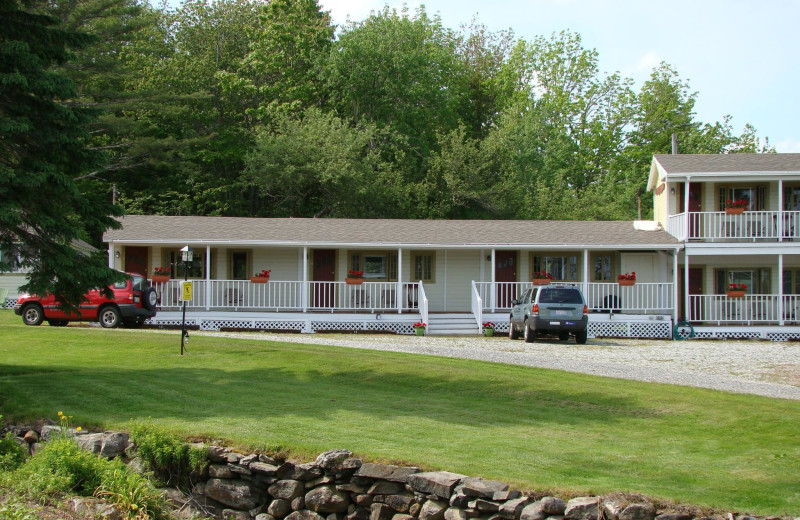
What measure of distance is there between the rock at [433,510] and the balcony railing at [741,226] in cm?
2020

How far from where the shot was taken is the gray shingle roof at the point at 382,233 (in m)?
25.5

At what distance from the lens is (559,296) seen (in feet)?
71.2

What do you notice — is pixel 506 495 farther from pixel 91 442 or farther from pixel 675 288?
pixel 675 288

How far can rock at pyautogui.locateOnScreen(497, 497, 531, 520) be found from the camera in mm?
7270

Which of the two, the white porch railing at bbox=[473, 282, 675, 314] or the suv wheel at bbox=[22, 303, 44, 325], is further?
the white porch railing at bbox=[473, 282, 675, 314]

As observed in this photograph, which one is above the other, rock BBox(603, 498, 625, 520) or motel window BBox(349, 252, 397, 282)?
motel window BBox(349, 252, 397, 282)

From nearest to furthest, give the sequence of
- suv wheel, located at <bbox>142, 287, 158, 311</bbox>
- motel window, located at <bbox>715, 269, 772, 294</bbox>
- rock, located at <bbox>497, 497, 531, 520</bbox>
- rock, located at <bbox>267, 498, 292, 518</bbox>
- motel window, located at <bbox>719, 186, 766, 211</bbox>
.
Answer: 1. rock, located at <bbox>497, 497, 531, 520</bbox>
2. rock, located at <bbox>267, 498, 292, 518</bbox>
3. suv wheel, located at <bbox>142, 287, 158, 311</bbox>
4. motel window, located at <bbox>719, 186, 766, 211</bbox>
5. motel window, located at <bbox>715, 269, 772, 294</bbox>

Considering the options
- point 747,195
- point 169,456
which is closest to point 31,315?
point 169,456

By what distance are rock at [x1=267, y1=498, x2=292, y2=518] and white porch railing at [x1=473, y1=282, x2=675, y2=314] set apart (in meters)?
16.8

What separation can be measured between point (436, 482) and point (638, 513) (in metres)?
1.95

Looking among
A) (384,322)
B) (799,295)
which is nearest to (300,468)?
(384,322)

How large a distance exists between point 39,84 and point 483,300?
17.8 m

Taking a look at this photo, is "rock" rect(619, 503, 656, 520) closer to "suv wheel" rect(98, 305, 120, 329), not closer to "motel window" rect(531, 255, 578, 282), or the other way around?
"suv wheel" rect(98, 305, 120, 329)

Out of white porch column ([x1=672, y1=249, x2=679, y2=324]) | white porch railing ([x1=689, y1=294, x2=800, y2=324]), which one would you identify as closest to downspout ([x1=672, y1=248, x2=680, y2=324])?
white porch column ([x1=672, y1=249, x2=679, y2=324])
